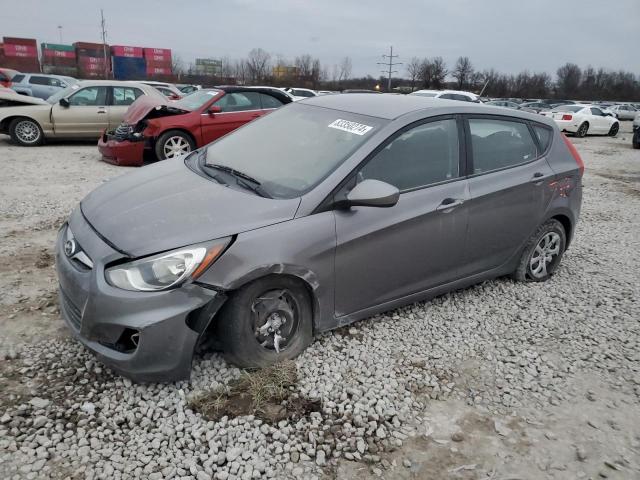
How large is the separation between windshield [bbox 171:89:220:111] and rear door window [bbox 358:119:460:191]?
6.70 meters

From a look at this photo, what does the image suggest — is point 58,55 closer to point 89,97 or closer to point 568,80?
point 89,97

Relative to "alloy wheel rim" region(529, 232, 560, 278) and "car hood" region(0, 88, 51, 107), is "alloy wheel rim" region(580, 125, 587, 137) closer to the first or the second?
"alloy wheel rim" region(529, 232, 560, 278)

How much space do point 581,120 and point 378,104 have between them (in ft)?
68.5

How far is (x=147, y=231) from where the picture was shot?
2701 millimetres

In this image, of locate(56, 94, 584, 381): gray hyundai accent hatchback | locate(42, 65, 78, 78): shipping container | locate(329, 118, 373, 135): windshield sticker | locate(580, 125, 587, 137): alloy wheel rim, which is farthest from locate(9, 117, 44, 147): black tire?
locate(42, 65, 78, 78): shipping container

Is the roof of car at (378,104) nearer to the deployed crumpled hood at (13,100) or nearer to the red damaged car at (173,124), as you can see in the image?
the red damaged car at (173,124)

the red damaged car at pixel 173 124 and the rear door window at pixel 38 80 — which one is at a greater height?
the rear door window at pixel 38 80

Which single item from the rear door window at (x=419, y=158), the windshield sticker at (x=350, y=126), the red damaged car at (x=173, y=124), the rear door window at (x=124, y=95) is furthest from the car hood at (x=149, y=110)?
the rear door window at (x=419, y=158)

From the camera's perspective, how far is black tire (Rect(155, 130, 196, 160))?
880cm

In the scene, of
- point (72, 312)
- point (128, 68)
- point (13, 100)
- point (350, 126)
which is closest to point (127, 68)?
point (128, 68)

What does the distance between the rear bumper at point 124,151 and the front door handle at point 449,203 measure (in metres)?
6.83

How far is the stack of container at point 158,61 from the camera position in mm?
63172

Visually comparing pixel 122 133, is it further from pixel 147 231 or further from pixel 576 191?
pixel 576 191

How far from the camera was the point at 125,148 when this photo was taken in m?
8.70
